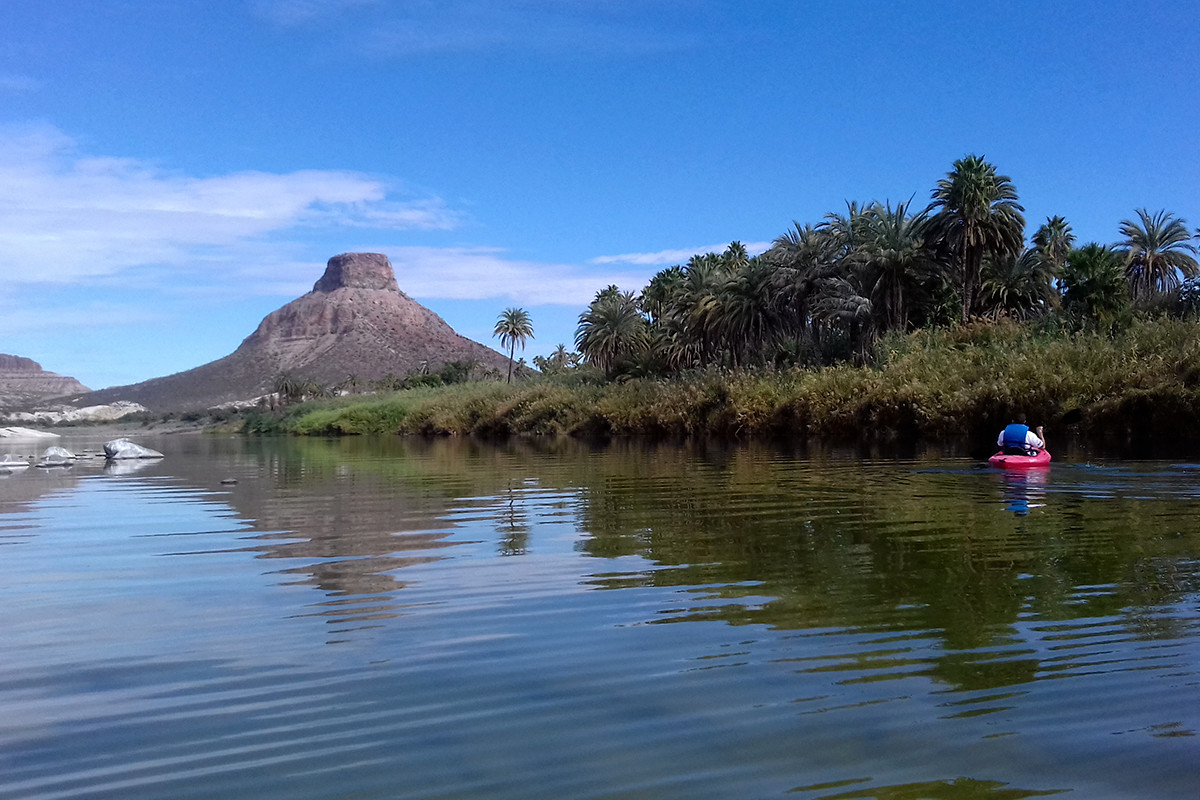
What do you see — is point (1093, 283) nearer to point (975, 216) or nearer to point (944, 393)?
point (975, 216)

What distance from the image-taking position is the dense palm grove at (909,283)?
172 feet

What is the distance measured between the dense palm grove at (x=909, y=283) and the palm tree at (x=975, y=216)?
0.07 metres

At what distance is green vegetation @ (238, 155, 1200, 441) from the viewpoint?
1344 inches

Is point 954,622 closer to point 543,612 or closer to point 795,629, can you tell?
point 795,629

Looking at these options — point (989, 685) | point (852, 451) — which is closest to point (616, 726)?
point (989, 685)

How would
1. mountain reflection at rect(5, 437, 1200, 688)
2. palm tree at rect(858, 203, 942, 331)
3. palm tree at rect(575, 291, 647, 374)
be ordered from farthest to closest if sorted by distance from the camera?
palm tree at rect(575, 291, 647, 374)
palm tree at rect(858, 203, 942, 331)
mountain reflection at rect(5, 437, 1200, 688)

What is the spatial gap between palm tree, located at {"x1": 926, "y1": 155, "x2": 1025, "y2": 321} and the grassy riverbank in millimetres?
9096

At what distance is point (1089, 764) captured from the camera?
3.95m

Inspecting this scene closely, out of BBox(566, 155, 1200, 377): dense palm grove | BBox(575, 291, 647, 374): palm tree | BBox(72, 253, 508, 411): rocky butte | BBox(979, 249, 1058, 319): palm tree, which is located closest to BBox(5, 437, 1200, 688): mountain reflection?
BBox(566, 155, 1200, 377): dense palm grove

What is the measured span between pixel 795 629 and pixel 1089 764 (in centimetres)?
249

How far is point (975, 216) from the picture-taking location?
5278 centimetres

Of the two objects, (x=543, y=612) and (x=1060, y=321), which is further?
(x=1060, y=321)

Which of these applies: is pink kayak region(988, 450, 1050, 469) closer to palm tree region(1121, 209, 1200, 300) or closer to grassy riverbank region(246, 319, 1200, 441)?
grassy riverbank region(246, 319, 1200, 441)

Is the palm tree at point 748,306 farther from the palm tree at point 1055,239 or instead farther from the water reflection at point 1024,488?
the water reflection at point 1024,488
